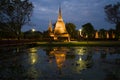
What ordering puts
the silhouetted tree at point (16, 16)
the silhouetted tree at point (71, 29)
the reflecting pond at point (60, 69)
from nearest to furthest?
the reflecting pond at point (60, 69) < the silhouetted tree at point (16, 16) < the silhouetted tree at point (71, 29)

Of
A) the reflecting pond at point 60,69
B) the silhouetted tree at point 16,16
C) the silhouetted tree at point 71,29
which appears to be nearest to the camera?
the reflecting pond at point 60,69

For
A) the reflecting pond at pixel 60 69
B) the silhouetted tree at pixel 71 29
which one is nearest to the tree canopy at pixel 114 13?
the silhouetted tree at pixel 71 29

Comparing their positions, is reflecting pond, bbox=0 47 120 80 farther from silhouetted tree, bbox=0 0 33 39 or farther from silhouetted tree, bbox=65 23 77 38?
silhouetted tree, bbox=65 23 77 38

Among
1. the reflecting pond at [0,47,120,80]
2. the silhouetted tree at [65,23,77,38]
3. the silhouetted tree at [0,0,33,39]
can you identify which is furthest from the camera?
the silhouetted tree at [65,23,77,38]

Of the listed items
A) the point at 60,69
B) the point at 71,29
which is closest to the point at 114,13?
the point at 71,29

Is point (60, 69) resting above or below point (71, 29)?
below

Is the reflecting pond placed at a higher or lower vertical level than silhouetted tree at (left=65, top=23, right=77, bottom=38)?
lower

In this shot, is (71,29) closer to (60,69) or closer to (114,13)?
(114,13)

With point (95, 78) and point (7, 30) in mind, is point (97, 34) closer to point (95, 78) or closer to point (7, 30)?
point (7, 30)

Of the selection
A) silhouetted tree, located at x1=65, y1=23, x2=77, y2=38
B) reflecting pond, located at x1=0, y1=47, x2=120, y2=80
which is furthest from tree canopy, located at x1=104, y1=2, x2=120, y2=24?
reflecting pond, located at x1=0, y1=47, x2=120, y2=80

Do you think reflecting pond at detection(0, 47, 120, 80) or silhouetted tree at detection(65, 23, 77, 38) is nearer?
reflecting pond at detection(0, 47, 120, 80)

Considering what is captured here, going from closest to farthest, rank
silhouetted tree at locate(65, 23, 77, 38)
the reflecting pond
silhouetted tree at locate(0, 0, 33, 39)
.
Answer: the reflecting pond, silhouetted tree at locate(0, 0, 33, 39), silhouetted tree at locate(65, 23, 77, 38)

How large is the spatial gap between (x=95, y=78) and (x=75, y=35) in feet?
364

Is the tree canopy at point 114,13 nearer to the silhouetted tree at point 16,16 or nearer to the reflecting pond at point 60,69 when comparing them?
the silhouetted tree at point 16,16
